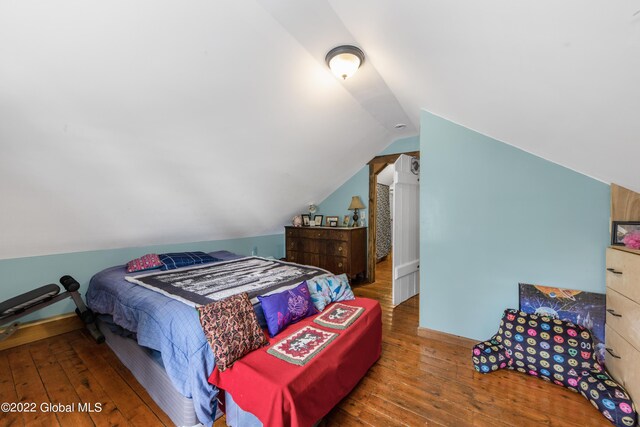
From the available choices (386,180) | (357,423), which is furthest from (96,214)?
(386,180)

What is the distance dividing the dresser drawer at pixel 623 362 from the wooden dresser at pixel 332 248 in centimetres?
273

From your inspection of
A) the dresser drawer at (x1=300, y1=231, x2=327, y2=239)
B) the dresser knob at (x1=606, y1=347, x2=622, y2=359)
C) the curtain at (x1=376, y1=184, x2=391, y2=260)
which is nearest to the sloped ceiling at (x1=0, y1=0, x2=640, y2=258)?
the dresser knob at (x1=606, y1=347, x2=622, y2=359)

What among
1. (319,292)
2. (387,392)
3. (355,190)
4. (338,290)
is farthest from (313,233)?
(387,392)

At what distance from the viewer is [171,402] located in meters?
1.56

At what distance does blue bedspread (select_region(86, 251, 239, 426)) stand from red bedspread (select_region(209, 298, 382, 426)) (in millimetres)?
91

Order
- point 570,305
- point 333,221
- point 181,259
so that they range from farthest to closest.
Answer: point 333,221
point 181,259
point 570,305

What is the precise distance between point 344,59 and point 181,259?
2.89 metres

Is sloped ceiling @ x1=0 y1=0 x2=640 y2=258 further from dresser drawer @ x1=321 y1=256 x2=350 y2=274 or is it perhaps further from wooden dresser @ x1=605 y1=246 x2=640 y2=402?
dresser drawer @ x1=321 y1=256 x2=350 y2=274

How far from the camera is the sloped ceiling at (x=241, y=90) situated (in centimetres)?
105

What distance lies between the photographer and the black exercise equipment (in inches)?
79.0

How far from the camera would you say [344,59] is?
183 centimetres

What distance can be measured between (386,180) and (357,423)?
565 centimetres

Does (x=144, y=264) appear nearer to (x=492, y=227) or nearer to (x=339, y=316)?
(x=339, y=316)

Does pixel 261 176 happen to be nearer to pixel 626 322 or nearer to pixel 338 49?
pixel 338 49
